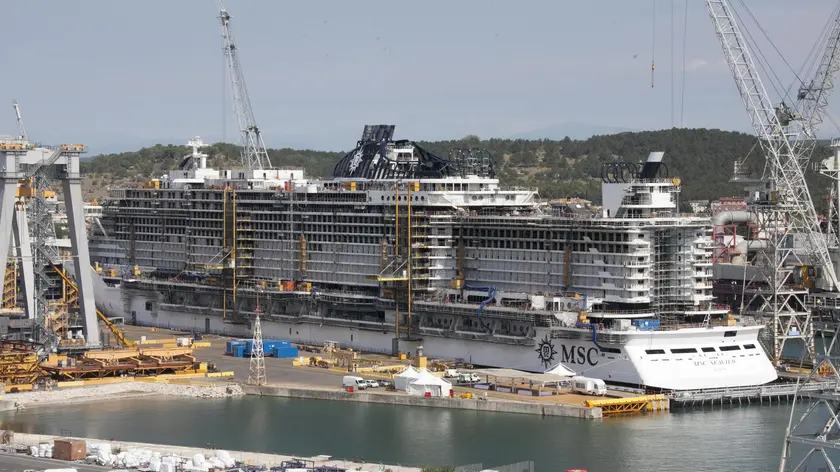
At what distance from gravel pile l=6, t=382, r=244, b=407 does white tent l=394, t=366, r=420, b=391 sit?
7.24 metres

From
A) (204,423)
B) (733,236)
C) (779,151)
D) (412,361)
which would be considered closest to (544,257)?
(412,361)

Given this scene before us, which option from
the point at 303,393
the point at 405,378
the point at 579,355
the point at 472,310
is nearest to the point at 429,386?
the point at 405,378

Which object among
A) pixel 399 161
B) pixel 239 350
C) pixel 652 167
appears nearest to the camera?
pixel 652 167

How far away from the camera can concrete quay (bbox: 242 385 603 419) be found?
71.6 meters

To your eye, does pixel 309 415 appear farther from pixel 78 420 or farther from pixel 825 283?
pixel 825 283

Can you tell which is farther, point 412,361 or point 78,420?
point 412,361

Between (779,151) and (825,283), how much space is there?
35.7 feet

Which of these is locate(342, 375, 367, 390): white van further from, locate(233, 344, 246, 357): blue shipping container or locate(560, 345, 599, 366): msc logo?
locate(233, 344, 246, 357): blue shipping container

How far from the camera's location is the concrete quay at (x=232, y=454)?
59.8 meters

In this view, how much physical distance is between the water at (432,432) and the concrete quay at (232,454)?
107 inches

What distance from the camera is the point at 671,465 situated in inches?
2478

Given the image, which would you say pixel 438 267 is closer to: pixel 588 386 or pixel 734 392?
pixel 588 386

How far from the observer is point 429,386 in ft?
249

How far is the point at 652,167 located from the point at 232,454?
90.9 feet
